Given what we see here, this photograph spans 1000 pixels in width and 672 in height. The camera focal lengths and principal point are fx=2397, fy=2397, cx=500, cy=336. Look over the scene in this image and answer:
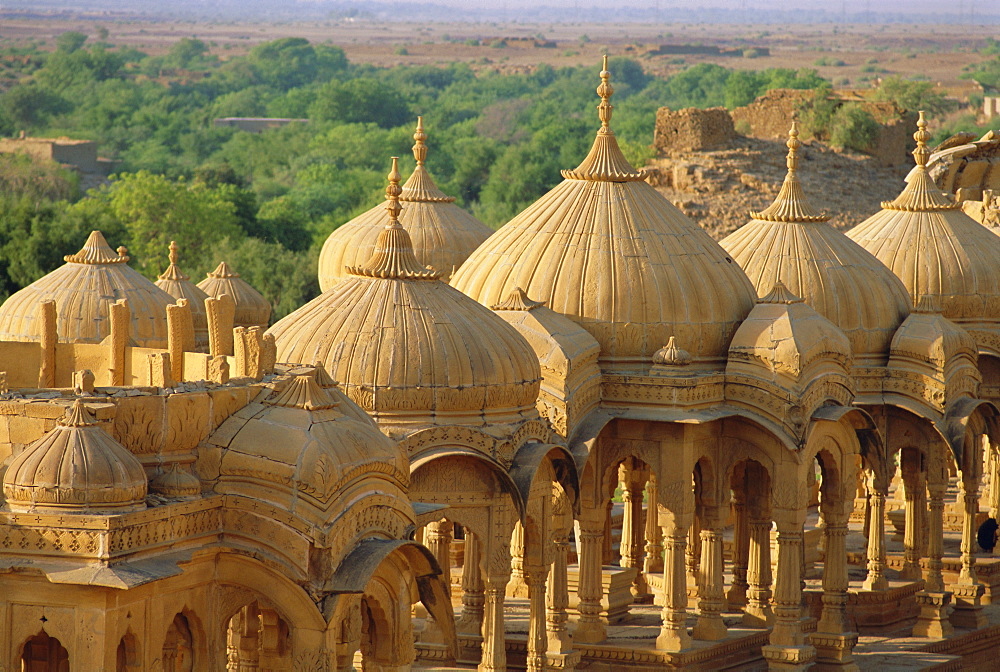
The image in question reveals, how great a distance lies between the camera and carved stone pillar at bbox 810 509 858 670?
78.9 ft

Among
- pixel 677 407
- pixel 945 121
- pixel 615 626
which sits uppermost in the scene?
pixel 945 121

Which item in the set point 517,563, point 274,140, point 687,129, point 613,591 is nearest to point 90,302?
point 517,563

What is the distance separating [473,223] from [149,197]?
106ft

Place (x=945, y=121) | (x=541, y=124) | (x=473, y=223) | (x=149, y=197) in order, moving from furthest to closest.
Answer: (x=541, y=124), (x=945, y=121), (x=149, y=197), (x=473, y=223)

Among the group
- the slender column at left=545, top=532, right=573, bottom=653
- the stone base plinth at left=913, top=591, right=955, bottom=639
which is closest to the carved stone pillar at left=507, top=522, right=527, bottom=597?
the slender column at left=545, top=532, right=573, bottom=653

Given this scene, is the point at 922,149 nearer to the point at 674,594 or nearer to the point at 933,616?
the point at 933,616

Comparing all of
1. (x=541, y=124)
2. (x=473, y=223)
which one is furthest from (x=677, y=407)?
(x=541, y=124)

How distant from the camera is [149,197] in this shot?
60.5m

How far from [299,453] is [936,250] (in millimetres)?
14616

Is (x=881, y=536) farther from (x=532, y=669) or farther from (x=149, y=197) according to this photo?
(x=149, y=197)

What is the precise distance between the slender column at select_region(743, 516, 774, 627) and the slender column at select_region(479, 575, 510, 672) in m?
4.93

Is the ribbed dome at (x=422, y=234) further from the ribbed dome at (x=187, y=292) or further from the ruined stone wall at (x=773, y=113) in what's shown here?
the ruined stone wall at (x=773, y=113)

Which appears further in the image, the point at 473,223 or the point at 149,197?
the point at 149,197

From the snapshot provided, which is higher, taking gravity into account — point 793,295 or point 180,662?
point 793,295
